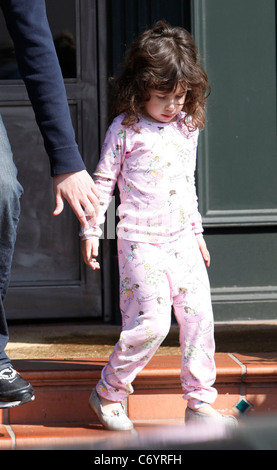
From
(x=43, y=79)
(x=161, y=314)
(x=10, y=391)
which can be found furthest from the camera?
(x=161, y=314)

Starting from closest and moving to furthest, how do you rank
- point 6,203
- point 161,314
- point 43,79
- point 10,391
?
point 43,79 → point 6,203 → point 10,391 → point 161,314

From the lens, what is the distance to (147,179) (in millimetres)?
3172

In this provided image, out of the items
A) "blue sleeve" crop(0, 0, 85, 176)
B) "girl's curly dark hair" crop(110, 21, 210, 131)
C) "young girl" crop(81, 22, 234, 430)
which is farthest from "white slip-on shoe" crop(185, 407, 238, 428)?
"blue sleeve" crop(0, 0, 85, 176)

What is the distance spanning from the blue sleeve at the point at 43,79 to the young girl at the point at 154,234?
0.95 m

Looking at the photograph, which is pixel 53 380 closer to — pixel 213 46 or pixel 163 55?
pixel 163 55

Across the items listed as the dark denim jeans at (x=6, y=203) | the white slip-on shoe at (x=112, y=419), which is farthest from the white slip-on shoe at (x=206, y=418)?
the dark denim jeans at (x=6, y=203)

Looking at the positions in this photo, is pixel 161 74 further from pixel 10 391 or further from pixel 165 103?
pixel 10 391

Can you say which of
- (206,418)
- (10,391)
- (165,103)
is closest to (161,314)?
(206,418)

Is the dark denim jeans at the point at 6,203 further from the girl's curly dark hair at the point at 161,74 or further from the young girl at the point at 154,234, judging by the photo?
the girl's curly dark hair at the point at 161,74

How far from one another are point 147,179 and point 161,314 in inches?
21.7

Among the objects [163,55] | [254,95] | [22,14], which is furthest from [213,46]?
[22,14]

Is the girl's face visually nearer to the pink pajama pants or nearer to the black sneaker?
the pink pajama pants

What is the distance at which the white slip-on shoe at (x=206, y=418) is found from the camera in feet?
10.3
